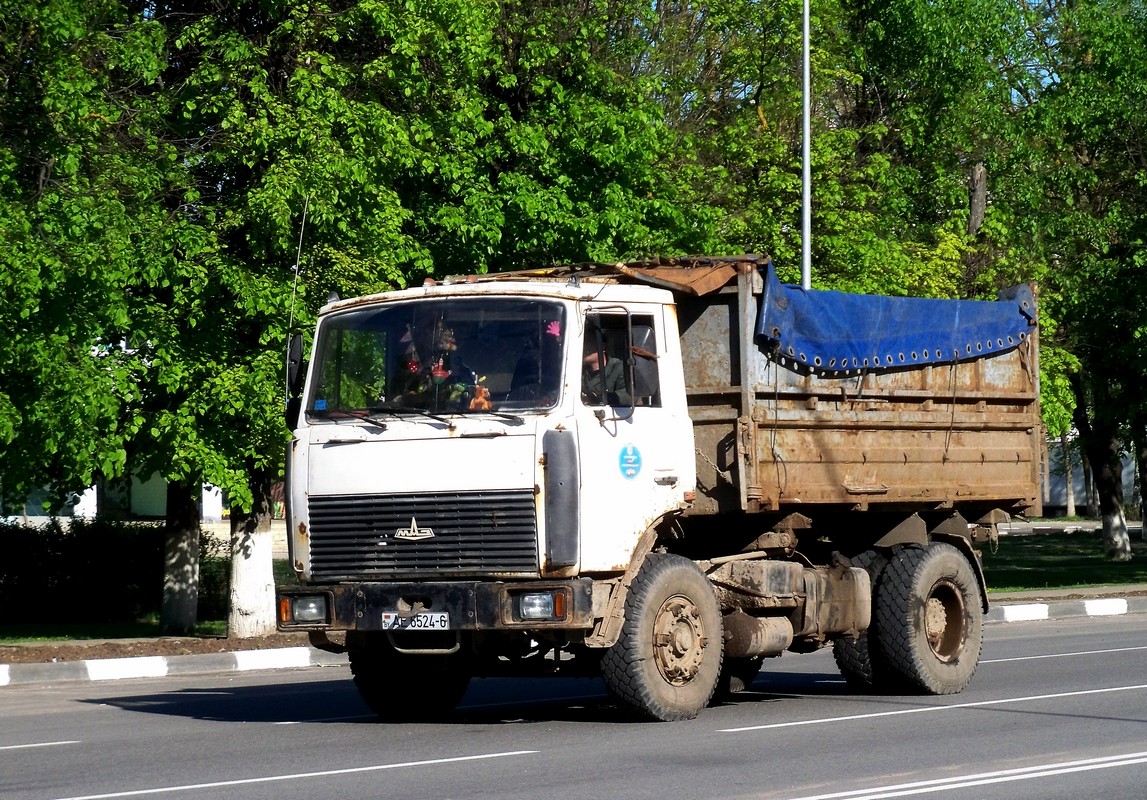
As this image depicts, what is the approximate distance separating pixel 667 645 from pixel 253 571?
35.7ft

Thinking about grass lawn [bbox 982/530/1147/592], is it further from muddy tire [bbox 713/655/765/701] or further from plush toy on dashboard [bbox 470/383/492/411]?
plush toy on dashboard [bbox 470/383/492/411]

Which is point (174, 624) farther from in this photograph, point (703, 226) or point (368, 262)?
point (703, 226)

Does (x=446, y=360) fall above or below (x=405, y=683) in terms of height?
above

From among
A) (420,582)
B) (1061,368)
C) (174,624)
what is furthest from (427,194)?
(1061,368)

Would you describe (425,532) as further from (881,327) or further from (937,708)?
(881,327)

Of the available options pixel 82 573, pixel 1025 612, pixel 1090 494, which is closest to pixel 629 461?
pixel 1025 612

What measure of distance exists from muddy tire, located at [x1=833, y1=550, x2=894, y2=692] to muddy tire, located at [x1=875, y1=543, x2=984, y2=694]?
71 mm

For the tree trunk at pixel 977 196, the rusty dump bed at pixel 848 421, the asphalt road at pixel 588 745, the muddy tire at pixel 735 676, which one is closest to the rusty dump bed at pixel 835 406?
the rusty dump bed at pixel 848 421

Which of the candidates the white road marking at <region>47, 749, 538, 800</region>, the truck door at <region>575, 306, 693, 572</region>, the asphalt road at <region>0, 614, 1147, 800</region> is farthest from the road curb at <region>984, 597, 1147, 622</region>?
the white road marking at <region>47, 749, 538, 800</region>

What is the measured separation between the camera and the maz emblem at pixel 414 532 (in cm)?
1011

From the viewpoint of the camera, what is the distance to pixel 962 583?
518 inches

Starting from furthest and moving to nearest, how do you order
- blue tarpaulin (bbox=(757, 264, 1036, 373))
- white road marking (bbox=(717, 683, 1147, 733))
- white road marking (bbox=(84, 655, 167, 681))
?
white road marking (bbox=(84, 655, 167, 681)), blue tarpaulin (bbox=(757, 264, 1036, 373)), white road marking (bbox=(717, 683, 1147, 733))

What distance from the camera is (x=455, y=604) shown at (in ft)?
32.5

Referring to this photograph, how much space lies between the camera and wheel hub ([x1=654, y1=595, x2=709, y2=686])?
10.4 m
